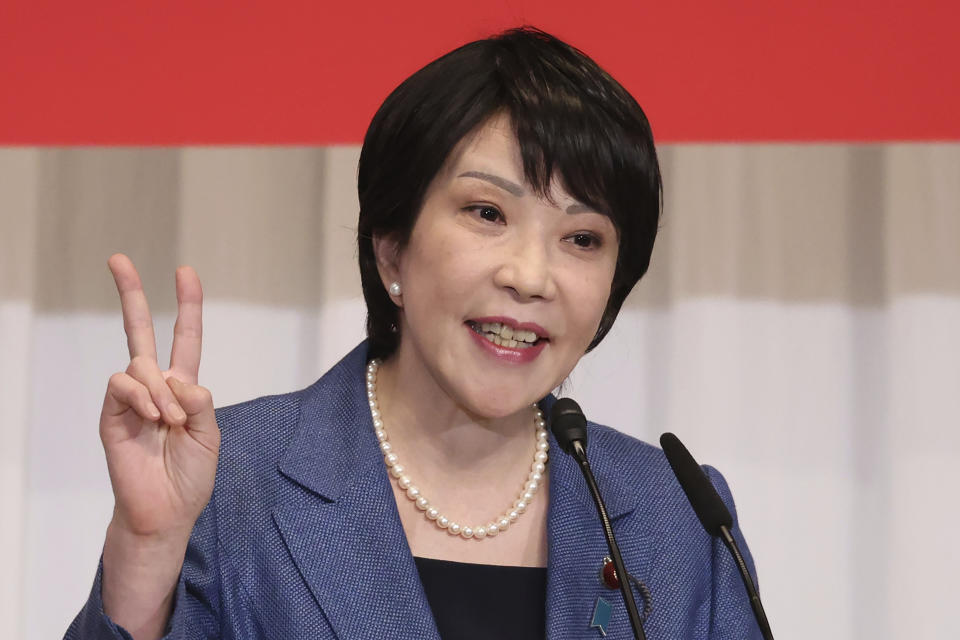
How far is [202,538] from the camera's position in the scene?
1535 millimetres

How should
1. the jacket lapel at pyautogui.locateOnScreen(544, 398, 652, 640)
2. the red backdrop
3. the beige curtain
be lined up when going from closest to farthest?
the jacket lapel at pyautogui.locateOnScreen(544, 398, 652, 640) < the red backdrop < the beige curtain

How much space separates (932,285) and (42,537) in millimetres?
2139

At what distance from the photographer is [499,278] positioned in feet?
5.02

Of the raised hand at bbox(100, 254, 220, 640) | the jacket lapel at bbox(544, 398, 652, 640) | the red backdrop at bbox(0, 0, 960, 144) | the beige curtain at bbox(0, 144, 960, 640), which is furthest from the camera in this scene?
the beige curtain at bbox(0, 144, 960, 640)

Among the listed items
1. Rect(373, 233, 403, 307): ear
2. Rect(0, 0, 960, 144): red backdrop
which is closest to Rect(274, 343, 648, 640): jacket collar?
Rect(373, 233, 403, 307): ear

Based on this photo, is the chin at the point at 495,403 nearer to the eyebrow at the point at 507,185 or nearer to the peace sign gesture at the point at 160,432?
the eyebrow at the point at 507,185

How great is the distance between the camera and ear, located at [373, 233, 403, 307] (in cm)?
171

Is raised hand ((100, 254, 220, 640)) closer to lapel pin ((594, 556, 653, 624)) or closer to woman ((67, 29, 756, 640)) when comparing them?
woman ((67, 29, 756, 640))

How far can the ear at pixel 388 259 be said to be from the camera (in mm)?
1713

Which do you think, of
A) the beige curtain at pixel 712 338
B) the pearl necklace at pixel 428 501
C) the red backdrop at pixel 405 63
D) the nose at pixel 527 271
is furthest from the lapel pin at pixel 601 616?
the beige curtain at pixel 712 338

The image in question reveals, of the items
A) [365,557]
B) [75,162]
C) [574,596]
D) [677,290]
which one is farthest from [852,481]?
[75,162]

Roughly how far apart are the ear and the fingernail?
491 mm

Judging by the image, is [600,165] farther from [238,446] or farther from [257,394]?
[257,394]

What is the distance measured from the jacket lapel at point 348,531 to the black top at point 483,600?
7 cm
